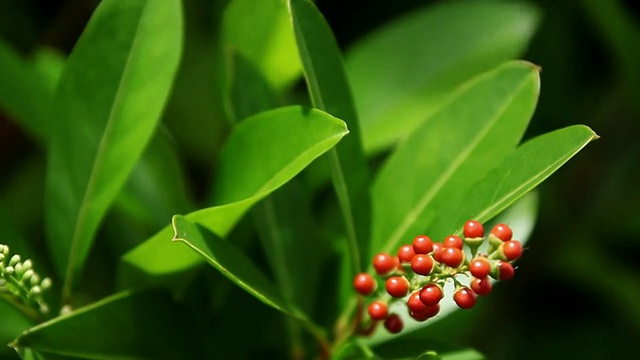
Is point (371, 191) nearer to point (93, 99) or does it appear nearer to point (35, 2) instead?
point (93, 99)

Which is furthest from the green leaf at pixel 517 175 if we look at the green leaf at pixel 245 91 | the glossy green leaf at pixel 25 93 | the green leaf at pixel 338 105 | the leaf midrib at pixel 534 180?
the glossy green leaf at pixel 25 93

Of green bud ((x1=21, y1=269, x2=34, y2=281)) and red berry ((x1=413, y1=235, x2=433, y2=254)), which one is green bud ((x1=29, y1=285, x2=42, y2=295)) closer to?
green bud ((x1=21, y1=269, x2=34, y2=281))

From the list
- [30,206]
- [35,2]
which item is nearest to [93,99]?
[30,206]

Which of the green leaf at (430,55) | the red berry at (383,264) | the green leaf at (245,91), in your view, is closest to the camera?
the red berry at (383,264)

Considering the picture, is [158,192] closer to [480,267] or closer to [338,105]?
[338,105]

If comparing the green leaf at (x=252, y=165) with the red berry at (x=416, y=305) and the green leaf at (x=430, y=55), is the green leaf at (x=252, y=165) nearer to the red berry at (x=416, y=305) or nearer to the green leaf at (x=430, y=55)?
the red berry at (x=416, y=305)

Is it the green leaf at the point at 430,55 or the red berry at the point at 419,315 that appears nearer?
the red berry at the point at 419,315
